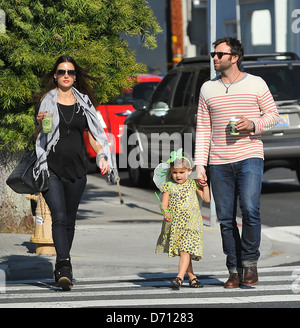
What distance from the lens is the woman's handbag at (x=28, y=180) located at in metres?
7.66

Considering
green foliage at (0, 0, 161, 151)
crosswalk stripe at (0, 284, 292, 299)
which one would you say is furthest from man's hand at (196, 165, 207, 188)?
green foliage at (0, 0, 161, 151)

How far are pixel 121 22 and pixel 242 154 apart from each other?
12.3 ft

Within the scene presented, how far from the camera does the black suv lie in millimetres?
14281

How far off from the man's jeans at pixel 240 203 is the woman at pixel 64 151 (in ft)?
2.90

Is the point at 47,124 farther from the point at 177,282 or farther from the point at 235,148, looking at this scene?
the point at 177,282

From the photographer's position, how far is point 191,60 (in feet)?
51.1

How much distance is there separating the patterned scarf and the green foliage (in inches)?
92.3

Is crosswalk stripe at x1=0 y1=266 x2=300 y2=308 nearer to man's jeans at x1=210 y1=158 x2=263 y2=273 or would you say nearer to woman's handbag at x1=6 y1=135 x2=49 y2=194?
man's jeans at x1=210 y1=158 x2=263 y2=273

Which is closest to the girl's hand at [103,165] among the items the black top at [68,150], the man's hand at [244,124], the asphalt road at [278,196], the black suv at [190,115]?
the black top at [68,150]

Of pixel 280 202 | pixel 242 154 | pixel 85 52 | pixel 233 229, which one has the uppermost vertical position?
pixel 85 52

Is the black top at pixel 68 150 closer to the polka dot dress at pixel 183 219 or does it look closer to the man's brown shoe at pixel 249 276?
the polka dot dress at pixel 183 219

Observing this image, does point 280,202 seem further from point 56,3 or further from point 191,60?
point 56,3
